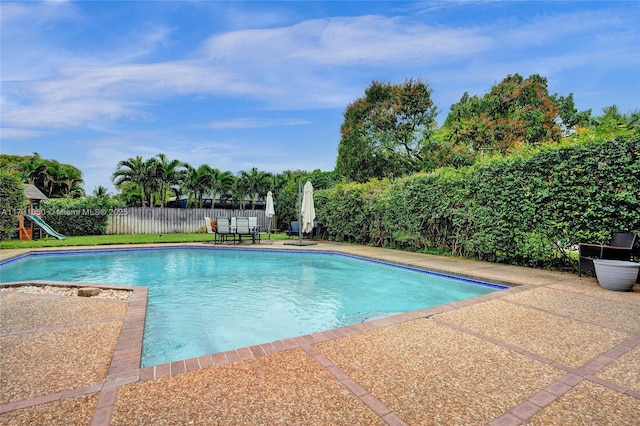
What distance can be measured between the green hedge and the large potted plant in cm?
2076

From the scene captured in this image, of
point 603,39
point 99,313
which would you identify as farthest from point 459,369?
point 603,39

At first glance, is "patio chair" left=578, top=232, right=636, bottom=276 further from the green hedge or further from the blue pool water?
the green hedge

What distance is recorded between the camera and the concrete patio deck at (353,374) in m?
2.04

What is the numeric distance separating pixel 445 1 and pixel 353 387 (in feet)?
44.8

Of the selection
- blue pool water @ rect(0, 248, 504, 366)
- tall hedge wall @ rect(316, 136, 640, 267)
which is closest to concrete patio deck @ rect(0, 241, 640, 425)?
blue pool water @ rect(0, 248, 504, 366)

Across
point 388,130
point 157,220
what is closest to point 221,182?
point 157,220

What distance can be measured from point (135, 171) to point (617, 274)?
2803 cm

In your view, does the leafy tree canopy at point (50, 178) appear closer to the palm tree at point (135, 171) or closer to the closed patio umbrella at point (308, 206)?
the palm tree at point (135, 171)

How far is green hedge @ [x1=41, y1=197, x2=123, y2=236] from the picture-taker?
16.6m

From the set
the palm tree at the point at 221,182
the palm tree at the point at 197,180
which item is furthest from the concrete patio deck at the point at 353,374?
the palm tree at the point at 221,182

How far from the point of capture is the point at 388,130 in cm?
2042

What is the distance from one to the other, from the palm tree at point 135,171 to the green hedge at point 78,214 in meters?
7.80

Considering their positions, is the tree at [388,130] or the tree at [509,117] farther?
the tree at [388,130]

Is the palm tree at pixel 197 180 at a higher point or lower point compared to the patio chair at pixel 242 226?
higher
